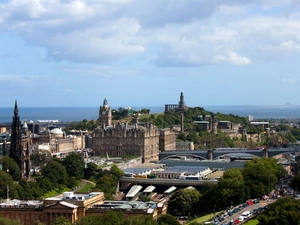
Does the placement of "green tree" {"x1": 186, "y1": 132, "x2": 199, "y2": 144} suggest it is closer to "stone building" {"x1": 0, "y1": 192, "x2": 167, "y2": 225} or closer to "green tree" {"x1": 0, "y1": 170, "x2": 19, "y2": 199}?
"green tree" {"x1": 0, "y1": 170, "x2": 19, "y2": 199}

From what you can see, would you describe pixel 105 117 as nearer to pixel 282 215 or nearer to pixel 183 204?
pixel 183 204

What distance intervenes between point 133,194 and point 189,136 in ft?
245

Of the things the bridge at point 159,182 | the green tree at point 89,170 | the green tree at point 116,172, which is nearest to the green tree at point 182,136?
the green tree at point 89,170

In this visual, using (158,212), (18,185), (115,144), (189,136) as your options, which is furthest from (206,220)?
(189,136)

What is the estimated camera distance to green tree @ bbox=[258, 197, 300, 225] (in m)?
53.1

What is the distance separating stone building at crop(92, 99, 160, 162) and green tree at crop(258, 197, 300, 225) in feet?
261

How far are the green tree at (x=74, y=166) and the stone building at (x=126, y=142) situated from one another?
108ft

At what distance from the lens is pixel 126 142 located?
137125 mm

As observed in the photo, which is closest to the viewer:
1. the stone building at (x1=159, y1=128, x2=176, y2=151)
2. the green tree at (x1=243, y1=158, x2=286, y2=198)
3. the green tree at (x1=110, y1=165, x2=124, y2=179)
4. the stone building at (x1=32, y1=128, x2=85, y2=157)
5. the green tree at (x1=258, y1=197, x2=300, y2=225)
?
the green tree at (x1=258, y1=197, x2=300, y2=225)

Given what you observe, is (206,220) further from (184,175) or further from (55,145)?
(55,145)

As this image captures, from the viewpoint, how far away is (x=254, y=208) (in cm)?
6506

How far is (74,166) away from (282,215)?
51.5 m

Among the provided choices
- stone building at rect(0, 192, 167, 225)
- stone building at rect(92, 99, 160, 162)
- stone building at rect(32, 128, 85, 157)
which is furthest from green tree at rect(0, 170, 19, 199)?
stone building at rect(32, 128, 85, 157)

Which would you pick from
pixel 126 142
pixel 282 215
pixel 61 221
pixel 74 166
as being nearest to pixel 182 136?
pixel 126 142
